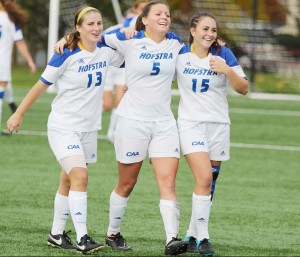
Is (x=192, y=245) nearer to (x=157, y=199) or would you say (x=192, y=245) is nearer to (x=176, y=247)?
(x=176, y=247)

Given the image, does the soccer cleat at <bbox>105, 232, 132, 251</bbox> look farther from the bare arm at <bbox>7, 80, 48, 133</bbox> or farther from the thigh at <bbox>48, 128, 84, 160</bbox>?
the bare arm at <bbox>7, 80, 48, 133</bbox>

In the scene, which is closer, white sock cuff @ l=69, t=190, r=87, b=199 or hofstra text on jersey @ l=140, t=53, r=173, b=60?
white sock cuff @ l=69, t=190, r=87, b=199

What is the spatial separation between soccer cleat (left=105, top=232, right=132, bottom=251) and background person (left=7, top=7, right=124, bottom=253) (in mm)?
351

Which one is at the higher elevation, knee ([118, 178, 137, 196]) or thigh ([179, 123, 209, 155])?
thigh ([179, 123, 209, 155])

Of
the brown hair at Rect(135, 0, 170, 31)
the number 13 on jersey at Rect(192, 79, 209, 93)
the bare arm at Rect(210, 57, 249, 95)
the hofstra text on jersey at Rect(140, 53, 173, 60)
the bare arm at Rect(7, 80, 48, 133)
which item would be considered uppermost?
the brown hair at Rect(135, 0, 170, 31)

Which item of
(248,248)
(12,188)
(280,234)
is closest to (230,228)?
(280,234)

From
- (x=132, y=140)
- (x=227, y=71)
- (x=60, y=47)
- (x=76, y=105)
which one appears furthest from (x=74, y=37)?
(x=227, y=71)

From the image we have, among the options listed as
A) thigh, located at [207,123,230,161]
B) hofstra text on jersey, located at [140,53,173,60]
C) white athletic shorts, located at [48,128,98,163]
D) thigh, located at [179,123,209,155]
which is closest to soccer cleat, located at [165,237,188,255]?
thigh, located at [179,123,209,155]

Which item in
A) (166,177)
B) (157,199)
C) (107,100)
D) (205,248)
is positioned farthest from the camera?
(107,100)

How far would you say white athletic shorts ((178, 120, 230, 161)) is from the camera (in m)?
8.29

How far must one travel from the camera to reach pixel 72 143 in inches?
323

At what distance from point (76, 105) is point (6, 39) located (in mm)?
7939

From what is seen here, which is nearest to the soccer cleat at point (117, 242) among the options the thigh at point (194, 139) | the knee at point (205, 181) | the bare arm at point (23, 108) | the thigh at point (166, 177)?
the thigh at point (166, 177)

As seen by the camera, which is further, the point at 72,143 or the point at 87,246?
the point at 72,143
